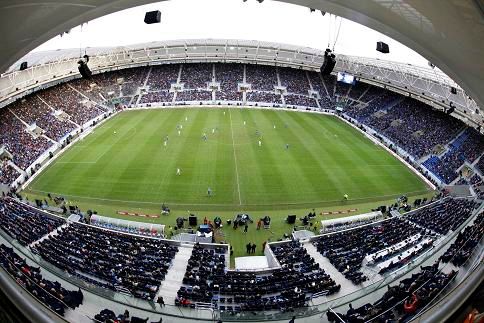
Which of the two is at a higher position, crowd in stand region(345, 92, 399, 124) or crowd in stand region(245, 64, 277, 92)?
crowd in stand region(245, 64, 277, 92)

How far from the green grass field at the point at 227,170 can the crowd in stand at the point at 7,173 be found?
1862 mm

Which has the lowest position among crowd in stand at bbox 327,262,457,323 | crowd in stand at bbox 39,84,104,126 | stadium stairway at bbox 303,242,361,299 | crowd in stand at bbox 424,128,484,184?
crowd in stand at bbox 327,262,457,323

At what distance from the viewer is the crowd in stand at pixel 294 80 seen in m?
53.2

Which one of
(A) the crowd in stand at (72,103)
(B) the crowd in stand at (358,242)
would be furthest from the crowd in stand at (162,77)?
(B) the crowd in stand at (358,242)

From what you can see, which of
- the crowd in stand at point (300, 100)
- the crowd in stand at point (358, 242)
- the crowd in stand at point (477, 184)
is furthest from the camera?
the crowd in stand at point (300, 100)

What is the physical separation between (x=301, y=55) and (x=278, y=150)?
24.0m

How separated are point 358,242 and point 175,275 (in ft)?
31.6

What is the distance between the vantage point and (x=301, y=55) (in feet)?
173

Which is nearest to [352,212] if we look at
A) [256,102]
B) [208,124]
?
[208,124]

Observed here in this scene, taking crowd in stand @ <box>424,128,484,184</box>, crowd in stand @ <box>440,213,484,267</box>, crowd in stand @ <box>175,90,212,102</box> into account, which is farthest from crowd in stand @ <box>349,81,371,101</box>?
crowd in stand @ <box>440,213,484,267</box>

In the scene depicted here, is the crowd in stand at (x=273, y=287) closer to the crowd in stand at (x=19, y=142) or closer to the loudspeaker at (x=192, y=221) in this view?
the loudspeaker at (x=192, y=221)

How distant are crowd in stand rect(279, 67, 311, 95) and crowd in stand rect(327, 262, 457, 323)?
1746 inches

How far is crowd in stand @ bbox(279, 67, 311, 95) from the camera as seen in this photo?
5316cm

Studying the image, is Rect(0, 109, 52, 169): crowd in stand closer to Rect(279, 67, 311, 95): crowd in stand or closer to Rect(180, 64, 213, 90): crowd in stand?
Rect(180, 64, 213, 90): crowd in stand
